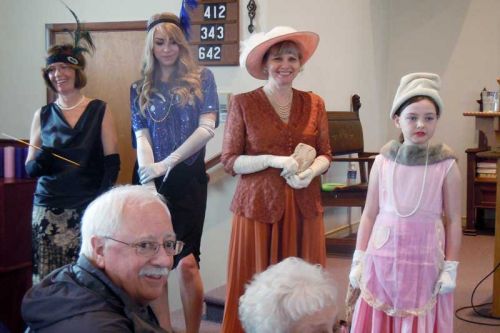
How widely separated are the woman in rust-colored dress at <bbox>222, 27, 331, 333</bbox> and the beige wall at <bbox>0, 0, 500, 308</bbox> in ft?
4.95

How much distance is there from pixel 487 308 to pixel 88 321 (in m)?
2.88

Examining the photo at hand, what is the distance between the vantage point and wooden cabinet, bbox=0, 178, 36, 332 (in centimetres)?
329

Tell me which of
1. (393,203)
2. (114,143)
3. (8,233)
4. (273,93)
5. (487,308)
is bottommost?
(487,308)

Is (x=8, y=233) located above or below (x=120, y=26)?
below

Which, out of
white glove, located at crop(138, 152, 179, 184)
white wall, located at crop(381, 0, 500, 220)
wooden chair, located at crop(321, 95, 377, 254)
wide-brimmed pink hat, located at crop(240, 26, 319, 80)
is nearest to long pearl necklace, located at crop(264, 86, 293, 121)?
wide-brimmed pink hat, located at crop(240, 26, 319, 80)

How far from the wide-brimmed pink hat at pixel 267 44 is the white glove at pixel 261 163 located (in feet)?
1.27

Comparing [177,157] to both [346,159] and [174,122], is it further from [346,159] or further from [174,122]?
[346,159]

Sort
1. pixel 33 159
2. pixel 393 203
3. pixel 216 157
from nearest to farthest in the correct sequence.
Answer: pixel 393 203 < pixel 33 159 < pixel 216 157

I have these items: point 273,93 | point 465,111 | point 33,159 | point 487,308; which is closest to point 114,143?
point 33,159

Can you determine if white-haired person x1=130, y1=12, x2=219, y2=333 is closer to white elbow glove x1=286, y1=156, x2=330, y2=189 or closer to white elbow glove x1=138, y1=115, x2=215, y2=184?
white elbow glove x1=138, y1=115, x2=215, y2=184

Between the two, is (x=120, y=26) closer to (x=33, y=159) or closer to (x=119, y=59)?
(x=119, y=59)

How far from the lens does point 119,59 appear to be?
465cm

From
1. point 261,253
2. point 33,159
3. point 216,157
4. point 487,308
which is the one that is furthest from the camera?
point 216,157

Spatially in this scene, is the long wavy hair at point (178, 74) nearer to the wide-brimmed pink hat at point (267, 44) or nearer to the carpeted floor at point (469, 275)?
the wide-brimmed pink hat at point (267, 44)
